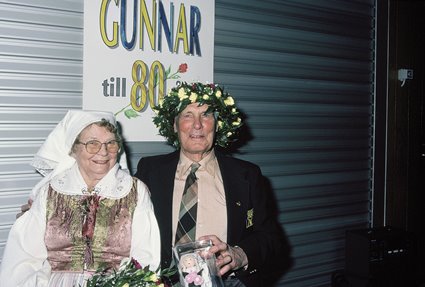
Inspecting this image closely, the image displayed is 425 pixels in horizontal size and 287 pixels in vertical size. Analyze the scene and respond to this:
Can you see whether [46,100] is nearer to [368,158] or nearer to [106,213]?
[106,213]

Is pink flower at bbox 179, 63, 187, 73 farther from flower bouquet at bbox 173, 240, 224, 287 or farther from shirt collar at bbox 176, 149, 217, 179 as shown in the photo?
flower bouquet at bbox 173, 240, 224, 287

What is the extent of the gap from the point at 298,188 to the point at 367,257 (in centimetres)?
95

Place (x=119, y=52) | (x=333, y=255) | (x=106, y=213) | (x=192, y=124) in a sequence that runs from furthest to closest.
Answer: (x=333, y=255), (x=119, y=52), (x=192, y=124), (x=106, y=213)

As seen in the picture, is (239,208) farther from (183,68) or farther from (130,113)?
(183,68)

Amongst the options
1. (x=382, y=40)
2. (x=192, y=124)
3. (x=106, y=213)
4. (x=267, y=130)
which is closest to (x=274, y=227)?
(x=192, y=124)

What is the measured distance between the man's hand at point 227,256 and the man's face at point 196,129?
25.8 inches

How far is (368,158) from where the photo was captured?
5.16m

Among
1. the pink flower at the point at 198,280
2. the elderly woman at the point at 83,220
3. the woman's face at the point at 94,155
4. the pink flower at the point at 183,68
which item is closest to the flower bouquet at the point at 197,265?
the pink flower at the point at 198,280

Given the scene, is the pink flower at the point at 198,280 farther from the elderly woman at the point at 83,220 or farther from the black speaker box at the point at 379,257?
the black speaker box at the point at 379,257

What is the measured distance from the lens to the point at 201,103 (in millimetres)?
2791

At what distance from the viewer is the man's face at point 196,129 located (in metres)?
2.76

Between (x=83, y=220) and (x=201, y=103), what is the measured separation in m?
1.02

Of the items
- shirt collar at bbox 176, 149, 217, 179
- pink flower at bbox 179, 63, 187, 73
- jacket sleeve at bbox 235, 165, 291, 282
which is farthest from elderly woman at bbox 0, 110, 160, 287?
pink flower at bbox 179, 63, 187, 73

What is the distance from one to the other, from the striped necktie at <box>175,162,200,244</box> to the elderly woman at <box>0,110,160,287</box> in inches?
11.3
